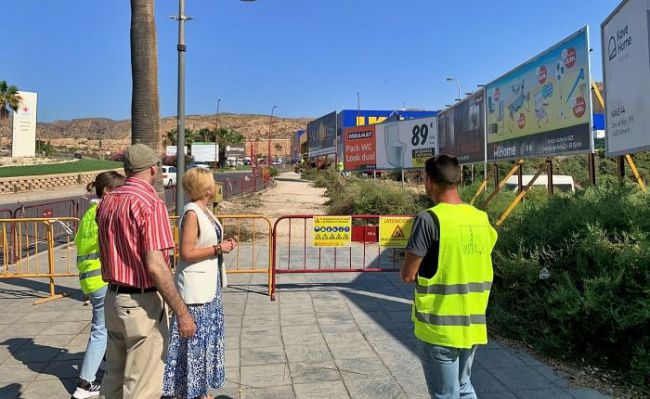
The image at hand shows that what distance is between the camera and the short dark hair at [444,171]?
8.37ft

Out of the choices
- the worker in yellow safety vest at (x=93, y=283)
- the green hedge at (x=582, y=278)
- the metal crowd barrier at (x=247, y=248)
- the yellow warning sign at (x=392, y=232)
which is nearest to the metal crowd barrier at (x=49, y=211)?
the metal crowd barrier at (x=247, y=248)

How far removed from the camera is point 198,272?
3.36 m

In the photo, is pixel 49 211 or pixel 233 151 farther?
pixel 233 151

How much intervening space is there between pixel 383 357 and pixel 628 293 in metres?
2.12

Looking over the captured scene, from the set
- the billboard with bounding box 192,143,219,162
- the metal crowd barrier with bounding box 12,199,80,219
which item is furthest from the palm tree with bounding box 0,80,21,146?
the metal crowd barrier with bounding box 12,199,80,219

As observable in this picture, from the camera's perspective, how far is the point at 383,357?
4609 mm

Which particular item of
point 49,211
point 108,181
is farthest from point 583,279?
point 49,211

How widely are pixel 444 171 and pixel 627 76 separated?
4033mm

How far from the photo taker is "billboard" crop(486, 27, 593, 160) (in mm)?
6316

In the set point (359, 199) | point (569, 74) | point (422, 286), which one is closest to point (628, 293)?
point (422, 286)

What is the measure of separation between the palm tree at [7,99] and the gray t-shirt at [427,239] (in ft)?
171

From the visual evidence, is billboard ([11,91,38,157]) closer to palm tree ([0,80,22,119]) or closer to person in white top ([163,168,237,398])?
palm tree ([0,80,22,119])

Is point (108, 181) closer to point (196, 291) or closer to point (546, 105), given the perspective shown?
point (196, 291)

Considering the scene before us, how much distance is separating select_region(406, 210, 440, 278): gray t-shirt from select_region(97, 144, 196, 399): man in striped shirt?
131cm
